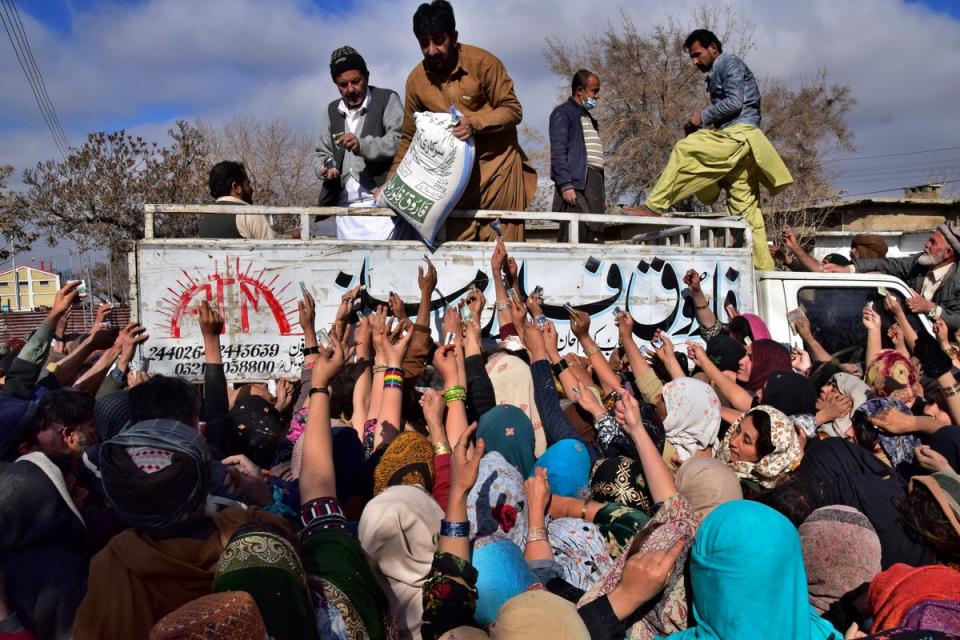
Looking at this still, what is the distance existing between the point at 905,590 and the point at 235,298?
427 centimetres

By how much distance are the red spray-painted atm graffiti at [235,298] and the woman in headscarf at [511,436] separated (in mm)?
1983

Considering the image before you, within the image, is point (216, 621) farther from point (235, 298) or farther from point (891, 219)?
point (891, 219)

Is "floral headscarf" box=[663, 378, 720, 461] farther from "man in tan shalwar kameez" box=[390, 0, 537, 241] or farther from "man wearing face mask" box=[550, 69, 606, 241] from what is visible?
"man wearing face mask" box=[550, 69, 606, 241]

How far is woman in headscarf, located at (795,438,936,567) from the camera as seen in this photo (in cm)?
302

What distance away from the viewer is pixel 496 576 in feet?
8.80

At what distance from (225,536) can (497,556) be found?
0.98 metres

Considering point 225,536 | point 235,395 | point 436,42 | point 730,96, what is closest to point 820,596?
point 225,536

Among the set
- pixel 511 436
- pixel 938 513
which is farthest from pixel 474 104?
pixel 938 513

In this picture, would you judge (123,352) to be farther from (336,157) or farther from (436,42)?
(436,42)

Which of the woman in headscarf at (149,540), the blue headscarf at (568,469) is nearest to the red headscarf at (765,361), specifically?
the blue headscarf at (568,469)

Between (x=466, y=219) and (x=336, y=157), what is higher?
(x=336, y=157)

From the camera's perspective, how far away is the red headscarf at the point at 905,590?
2.42 m

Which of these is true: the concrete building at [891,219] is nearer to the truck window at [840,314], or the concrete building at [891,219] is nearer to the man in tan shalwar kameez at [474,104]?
the truck window at [840,314]

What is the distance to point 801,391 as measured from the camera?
14.7 feet
